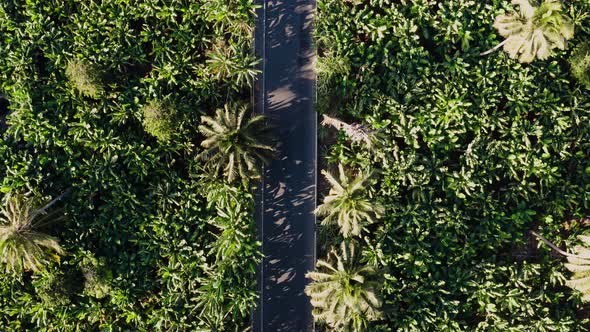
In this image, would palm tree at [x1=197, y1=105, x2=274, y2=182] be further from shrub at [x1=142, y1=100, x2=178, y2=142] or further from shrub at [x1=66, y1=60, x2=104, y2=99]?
shrub at [x1=66, y1=60, x2=104, y2=99]

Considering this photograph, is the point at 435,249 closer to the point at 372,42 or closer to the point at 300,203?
the point at 300,203

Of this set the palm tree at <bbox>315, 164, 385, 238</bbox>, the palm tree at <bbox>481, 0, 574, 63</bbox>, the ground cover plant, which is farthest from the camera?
the ground cover plant

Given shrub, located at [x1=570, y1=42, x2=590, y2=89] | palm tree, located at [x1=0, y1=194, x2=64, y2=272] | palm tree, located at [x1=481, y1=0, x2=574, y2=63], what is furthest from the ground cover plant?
shrub, located at [x1=570, y1=42, x2=590, y2=89]

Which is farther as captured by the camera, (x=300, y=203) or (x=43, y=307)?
(x=300, y=203)

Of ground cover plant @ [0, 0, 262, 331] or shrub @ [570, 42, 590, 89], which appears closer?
ground cover plant @ [0, 0, 262, 331]

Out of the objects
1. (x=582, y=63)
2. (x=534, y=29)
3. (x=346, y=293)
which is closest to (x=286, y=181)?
(x=346, y=293)

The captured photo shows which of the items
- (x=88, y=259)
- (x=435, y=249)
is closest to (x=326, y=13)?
(x=435, y=249)

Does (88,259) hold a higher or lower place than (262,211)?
lower
